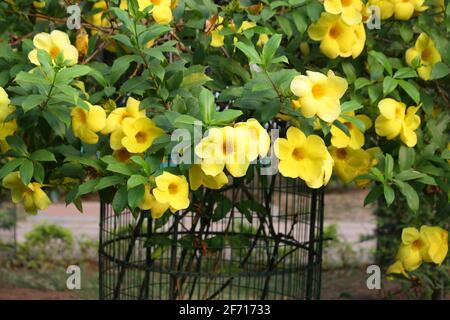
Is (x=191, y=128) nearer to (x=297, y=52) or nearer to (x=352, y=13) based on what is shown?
(x=352, y=13)

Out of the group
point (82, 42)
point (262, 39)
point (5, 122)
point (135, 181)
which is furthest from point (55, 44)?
point (262, 39)

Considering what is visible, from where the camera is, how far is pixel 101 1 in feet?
7.89

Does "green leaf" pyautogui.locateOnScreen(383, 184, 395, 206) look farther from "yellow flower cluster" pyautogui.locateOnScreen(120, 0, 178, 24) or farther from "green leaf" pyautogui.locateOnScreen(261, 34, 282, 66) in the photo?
"yellow flower cluster" pyautogui.locateOnScreen(120, 0, 178, 24)

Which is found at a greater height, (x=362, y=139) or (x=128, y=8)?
(x=128, y=8)

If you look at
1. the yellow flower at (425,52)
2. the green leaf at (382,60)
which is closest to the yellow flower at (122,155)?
the green leaf at (382,60)

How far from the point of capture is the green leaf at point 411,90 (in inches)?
83.1

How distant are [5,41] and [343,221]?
5.56m

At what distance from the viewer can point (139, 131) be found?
1846 millimetres

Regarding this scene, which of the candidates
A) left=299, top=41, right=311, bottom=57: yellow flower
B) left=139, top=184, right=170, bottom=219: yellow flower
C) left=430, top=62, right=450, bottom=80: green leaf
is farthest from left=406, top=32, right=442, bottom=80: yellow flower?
left=139, top=184, right=170, bottom=219: yellow flower

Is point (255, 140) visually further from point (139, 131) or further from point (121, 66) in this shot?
point (121, 66)

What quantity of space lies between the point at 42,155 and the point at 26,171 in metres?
0.07

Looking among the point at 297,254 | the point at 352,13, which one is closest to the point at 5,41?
the point at 352,13

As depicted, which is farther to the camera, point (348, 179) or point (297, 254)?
point (297, 254)

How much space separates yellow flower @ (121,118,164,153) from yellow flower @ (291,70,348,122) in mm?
338
